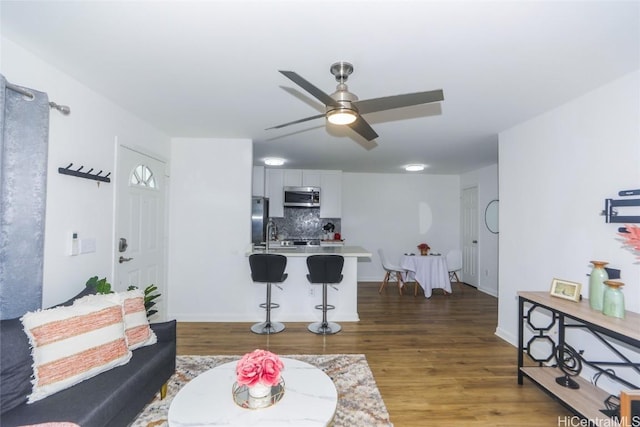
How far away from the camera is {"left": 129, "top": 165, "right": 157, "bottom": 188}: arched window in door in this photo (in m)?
3.29

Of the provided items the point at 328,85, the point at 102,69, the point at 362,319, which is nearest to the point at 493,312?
the point at 362,319

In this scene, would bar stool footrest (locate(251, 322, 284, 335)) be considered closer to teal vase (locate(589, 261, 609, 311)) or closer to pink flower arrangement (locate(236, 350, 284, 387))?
pink flower arrangement (locate(236, 350, 284, 387))

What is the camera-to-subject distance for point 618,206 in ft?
7.41

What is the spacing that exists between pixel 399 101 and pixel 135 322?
240 cm

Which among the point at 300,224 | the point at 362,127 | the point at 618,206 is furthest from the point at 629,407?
the point at 300,224

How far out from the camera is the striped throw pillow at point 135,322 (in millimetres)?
2139

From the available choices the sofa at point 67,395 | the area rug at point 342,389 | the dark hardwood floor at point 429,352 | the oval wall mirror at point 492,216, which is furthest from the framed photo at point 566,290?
the oval wall mirror at point 492,216

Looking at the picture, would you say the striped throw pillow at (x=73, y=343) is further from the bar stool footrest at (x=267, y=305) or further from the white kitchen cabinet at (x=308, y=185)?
the white kitchen cabinet at (x=308, y=185)

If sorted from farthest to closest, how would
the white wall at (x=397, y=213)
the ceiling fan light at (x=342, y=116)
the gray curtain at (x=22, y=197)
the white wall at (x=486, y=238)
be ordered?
the white wall at (x=397, y=213) → the white wall at (x=486, y=238) → the ceiling fan light at (x=342, y=116) → the gray curtain at (x=22, y=197)

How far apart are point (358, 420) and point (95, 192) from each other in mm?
2879

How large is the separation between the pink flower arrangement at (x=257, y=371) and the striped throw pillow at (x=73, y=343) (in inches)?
37.5

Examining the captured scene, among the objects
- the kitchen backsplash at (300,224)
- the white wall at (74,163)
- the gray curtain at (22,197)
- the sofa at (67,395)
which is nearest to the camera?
the sofa at (67,395)

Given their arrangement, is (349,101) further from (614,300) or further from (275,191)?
(275,191)

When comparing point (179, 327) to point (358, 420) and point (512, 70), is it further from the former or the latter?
point (512, 70)
